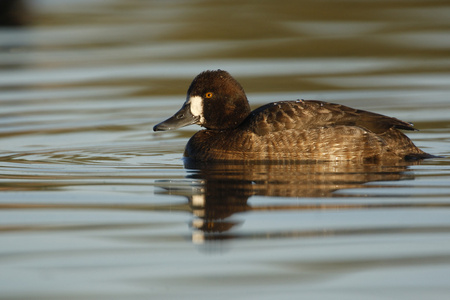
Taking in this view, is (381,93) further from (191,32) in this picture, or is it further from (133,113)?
(191,32)

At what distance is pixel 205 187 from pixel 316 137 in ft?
4.88

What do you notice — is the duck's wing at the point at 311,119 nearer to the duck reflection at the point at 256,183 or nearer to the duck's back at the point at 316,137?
the duck's back at the point at 316,137

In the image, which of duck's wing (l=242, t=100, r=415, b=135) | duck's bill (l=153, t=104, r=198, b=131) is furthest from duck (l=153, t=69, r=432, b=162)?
duck's bill (l=153, t=104, r=198, b=131)

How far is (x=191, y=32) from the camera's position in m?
17.4

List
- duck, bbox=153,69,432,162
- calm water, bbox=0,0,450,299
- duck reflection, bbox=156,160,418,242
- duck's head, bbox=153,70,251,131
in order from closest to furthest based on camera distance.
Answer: calm water, bbox=0,0,450,299 < duck reflection, bbox=156,160,418,242 < duck, bbox=153,69,432,162 < duck's head, bbox=153,70,251,131

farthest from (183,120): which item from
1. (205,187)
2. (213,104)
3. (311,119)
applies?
(205,187)

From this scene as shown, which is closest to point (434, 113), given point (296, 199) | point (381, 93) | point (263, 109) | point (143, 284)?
point (381, 93)

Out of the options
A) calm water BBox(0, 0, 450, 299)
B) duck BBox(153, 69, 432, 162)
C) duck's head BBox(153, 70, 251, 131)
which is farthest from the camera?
duck's head BBox(153, 70, 251, 131)

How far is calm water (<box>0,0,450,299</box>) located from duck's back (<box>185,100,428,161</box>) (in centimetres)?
25

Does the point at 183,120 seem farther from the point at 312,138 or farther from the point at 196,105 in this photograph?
the point at 312,138

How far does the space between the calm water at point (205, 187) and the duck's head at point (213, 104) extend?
0.48 meters

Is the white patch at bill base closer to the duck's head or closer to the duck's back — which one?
the duck's head

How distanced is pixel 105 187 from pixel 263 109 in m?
1.84

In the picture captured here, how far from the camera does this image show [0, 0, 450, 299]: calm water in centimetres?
487
